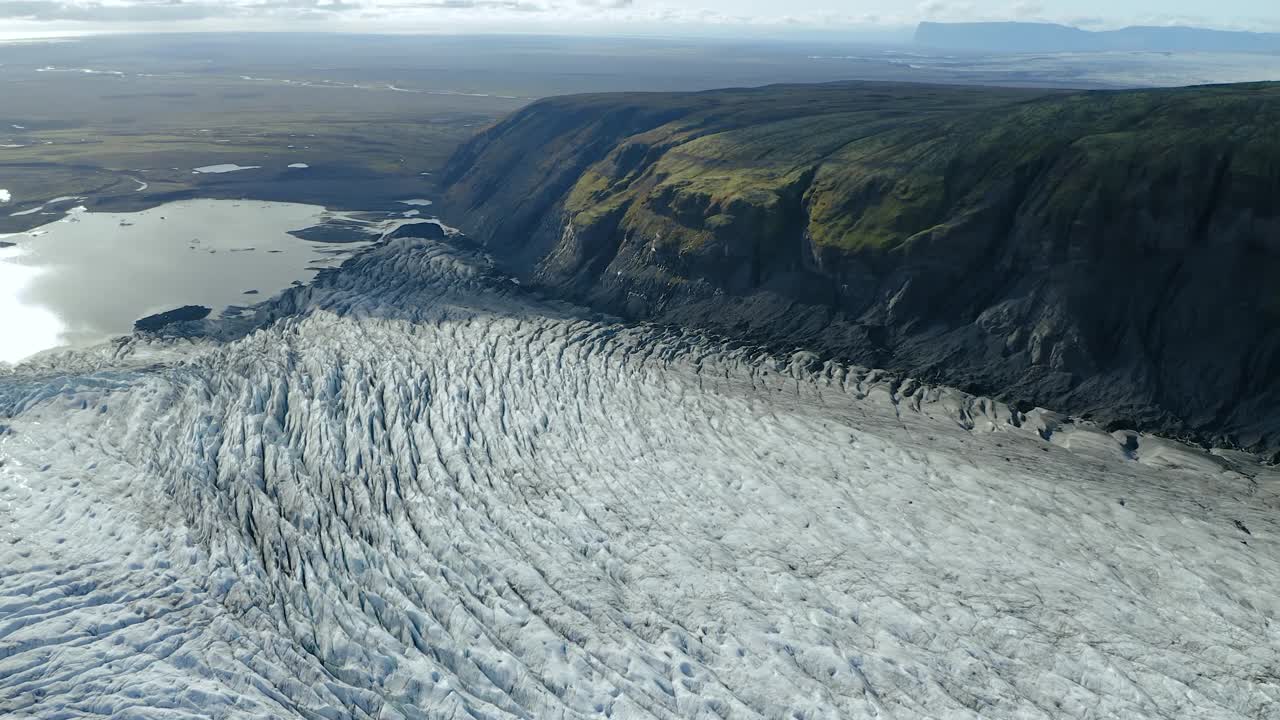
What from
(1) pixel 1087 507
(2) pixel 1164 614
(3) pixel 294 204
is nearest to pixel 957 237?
(1) pixel 1087 507

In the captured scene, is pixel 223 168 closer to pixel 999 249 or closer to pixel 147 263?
pixel 147 263

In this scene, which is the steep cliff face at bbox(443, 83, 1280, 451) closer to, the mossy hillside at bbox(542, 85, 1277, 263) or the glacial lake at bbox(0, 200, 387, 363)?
the mossy hillside at bbox(542, 85, 1277, 263)

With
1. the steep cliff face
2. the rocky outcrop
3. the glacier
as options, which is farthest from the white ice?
the glacier

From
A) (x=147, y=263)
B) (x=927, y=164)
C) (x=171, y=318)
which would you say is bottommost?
(x=171, y=318)

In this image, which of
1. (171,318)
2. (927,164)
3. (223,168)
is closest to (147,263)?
(171,318)

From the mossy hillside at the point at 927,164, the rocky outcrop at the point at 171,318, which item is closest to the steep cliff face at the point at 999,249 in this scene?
the mossy hillside at the point at 927,164

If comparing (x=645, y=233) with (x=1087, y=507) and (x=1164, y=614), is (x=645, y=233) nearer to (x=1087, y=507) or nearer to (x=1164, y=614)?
(x=1087, y=507)
